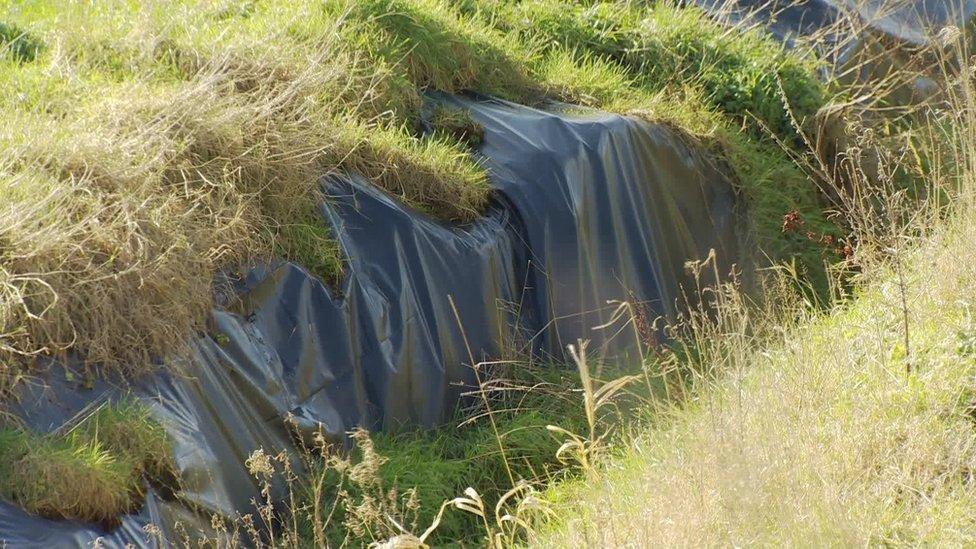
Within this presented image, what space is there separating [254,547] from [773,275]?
133 inches

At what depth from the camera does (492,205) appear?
5.28 meters

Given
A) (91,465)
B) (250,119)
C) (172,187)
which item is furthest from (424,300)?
(91,465)

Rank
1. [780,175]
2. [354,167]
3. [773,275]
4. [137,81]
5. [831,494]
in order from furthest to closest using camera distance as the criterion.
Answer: [780,175] < [773,275] < [354,167] < [137,81] < [831,494]

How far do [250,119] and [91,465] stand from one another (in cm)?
173

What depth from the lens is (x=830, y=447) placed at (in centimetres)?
340

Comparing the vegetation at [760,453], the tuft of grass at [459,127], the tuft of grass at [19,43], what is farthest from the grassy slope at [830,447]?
the tuft of grass at [19,43]

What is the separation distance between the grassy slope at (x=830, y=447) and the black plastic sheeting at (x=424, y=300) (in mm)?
922

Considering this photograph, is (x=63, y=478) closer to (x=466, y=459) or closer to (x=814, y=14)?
(x=466, y=459)

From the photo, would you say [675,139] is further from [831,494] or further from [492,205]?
[831,494]

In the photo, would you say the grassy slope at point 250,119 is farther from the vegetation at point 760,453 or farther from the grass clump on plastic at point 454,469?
the vegetation at point 760,453

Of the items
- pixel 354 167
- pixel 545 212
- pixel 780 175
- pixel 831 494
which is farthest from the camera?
pixel 780 175

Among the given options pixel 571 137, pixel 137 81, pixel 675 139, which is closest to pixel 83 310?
pixel 137 81

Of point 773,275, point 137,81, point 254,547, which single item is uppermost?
point 137,81

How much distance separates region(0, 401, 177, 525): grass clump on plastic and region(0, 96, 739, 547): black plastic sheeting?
49 mm
